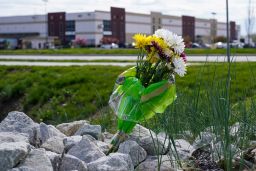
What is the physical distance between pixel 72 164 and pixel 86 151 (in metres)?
0.39

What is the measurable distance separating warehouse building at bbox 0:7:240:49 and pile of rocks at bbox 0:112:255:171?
80503 millimetres

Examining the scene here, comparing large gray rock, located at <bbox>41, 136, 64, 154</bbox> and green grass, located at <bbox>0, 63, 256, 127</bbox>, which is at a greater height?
large gray rock, located at <bbox>41, 136, 64, 154</bbox>

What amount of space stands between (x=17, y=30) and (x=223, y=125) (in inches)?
3912

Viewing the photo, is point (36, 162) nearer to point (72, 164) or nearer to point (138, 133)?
point (72, 164)

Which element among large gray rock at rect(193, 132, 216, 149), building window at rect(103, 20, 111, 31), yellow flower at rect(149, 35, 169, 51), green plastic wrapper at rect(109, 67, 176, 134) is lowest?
large gray rock at rect(193, 132, 216, 149)

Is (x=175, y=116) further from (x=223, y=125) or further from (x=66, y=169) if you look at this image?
(x=66, y=169)

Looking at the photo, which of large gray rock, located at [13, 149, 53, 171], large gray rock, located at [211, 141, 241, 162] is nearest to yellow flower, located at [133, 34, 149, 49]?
large gray rock, located at [211, 141, 241, 162]

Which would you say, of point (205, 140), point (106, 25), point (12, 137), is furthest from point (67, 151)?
point (106, 25)

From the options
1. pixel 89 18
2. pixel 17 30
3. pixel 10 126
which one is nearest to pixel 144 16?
pixel 89 18

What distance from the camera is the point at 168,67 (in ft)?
14.0

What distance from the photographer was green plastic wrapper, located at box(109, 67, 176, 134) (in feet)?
13.7

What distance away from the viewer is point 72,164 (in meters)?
3.56

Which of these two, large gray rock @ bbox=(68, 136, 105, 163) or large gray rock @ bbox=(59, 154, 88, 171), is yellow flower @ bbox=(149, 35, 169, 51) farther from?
large gray rock @ bbox=(59, 154, 88, 171)

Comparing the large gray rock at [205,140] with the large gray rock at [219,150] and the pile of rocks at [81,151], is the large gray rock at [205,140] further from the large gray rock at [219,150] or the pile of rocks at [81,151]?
the large gray rock at [219,150]
